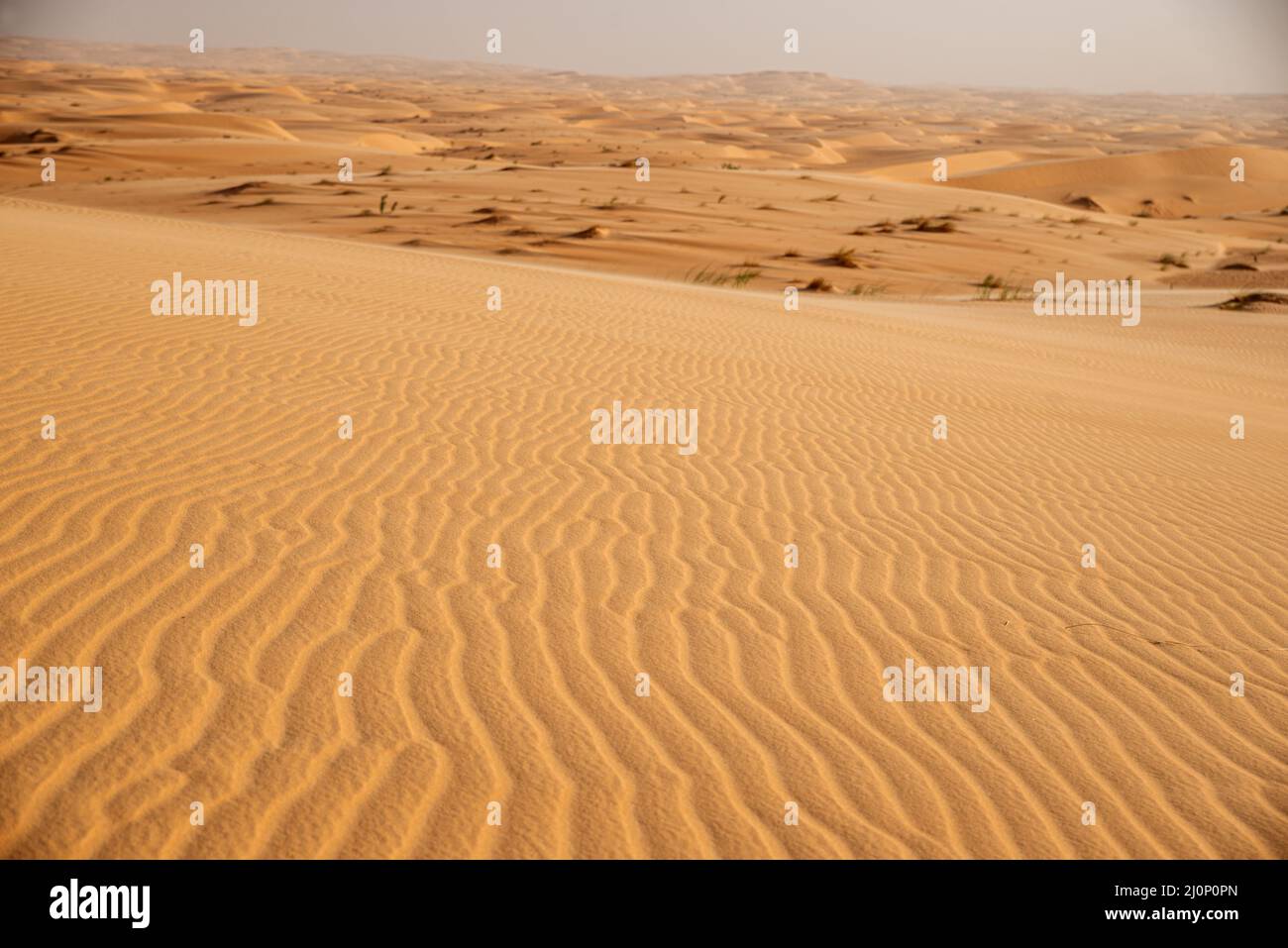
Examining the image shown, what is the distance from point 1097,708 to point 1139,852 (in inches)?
37.3

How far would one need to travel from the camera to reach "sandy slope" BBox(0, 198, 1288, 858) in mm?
3291

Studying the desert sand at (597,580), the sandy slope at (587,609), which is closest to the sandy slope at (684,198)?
the desert sand at (597,580)

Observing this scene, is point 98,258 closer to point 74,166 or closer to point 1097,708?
point 1097,708

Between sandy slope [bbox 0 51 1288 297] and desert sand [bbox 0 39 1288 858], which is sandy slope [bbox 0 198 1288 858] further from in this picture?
sandy slope [bbox 0 51 1288 297]

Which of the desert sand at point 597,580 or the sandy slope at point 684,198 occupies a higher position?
the sandy slope at point 684,198

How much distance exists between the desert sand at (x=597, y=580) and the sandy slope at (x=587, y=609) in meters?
0.02

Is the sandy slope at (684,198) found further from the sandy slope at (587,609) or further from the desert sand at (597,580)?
the sandy slope at (587,609)

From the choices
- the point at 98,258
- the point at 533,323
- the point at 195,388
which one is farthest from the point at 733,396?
the point at 98,258

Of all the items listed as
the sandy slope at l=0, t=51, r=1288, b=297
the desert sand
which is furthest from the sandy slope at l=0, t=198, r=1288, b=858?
the sandy slope at l=0, t=51, r=1288, b=297

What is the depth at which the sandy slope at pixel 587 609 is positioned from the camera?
329 cm

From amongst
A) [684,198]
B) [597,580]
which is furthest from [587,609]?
[684,198]

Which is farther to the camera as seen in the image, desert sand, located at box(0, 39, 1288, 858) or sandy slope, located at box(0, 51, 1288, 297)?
sandy slope, located at box(0, 51, 1288, 297)

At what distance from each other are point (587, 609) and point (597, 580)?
1.17ft

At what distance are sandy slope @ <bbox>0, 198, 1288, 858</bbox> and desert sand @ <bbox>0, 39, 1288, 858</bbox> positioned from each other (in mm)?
19
